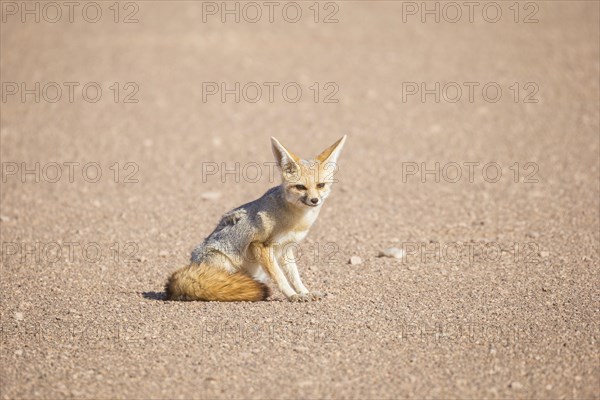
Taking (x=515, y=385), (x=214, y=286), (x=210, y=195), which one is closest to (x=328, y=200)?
(x=210, y=195)

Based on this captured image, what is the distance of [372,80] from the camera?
1736cm

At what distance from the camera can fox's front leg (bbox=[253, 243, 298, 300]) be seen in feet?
24.2

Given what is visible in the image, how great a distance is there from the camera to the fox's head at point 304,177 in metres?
7.22

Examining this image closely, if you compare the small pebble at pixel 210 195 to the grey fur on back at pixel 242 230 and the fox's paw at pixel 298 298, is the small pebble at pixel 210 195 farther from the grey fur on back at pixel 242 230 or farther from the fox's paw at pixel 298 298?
the fox's paw at pixel 298 298

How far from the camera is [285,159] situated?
736cm

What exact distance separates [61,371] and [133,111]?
1080cm

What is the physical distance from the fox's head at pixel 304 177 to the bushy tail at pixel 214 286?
3.00 feet

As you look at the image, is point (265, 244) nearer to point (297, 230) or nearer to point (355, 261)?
point (297, 230)

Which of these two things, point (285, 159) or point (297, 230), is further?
point (297, 230)

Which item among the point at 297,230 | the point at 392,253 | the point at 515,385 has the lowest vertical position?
the point at 515,385

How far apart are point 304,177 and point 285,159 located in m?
0.28

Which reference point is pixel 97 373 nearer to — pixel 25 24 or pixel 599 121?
pixel 599 121

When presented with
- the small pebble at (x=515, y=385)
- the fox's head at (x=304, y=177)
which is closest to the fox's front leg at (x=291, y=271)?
the fox's head at (x=304, y=177)

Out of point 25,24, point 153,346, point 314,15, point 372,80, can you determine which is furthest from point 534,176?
point 25,24
